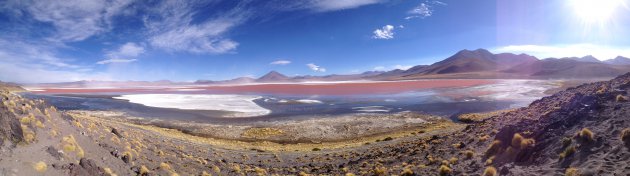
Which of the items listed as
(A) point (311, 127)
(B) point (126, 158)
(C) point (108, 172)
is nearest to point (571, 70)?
(A) point (311, 127)

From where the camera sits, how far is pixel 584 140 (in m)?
9.00

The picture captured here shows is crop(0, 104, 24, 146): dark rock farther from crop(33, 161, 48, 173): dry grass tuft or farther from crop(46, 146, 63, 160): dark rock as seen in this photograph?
crop(33, 161, 48, 173): dry grass tuft

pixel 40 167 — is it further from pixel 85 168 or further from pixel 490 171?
pixel 490 171

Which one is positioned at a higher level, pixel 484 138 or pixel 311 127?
pixel 484 138

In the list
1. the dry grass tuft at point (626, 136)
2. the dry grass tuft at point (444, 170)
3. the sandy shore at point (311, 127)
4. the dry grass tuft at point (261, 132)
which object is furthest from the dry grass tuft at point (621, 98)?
the dry grass tuft at point (261, 132)

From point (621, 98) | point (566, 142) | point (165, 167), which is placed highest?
point (621, 98)

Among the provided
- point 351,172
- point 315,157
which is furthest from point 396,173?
point 315,157

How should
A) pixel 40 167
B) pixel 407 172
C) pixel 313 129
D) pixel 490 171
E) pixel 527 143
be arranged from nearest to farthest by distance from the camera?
1. pixel 40 167
2. pixel 490 171
3. pixel 527 143
4. pixel 407 172
5. pixel 313 129

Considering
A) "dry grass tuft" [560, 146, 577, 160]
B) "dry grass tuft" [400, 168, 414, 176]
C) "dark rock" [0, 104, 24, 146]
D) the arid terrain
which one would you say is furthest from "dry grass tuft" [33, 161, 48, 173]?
"dry grass tuft" [560, 146, 577, 160]

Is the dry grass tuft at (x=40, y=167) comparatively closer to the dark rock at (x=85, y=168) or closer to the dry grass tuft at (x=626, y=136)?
the dark rock at (x=85, y=168)

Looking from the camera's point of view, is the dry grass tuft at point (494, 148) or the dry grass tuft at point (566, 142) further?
the dry grass tuft at point (494, 148)

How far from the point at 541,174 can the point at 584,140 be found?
1.82 meters

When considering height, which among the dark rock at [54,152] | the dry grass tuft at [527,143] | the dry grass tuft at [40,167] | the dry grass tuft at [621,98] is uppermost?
the dry grass tuft at [621,98]

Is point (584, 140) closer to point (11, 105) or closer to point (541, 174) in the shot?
point (541, 174)
